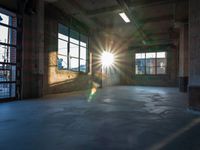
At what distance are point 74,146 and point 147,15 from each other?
939cm

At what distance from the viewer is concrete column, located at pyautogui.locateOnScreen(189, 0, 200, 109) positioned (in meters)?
4.16

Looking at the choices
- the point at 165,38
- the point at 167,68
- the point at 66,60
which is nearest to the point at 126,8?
the point at 66,60

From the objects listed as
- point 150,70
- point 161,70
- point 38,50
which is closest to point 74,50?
point 38,50

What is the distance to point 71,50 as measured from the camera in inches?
393

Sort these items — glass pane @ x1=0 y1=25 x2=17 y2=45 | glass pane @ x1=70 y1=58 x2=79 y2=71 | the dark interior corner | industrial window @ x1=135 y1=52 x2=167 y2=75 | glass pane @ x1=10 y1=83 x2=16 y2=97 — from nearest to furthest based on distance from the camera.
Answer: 1. the dark interior corner
2. glass pane @ x1=0 y1=25 x2=17 y2=45
3. glass pane @ x1=10 y1=83 x2=16 y2=97
4. glass pane @ x1=70 y1=58 x2=79 y2=71
5. industrial window @ x1=135 y1=52 x2=167 y2=75

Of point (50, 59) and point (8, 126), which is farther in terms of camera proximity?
point (50, 59)

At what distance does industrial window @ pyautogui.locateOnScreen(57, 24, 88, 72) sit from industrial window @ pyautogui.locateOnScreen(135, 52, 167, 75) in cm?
818

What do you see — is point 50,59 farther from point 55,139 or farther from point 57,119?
point 55,139

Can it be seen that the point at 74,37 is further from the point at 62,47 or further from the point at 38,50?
the point at 38,50

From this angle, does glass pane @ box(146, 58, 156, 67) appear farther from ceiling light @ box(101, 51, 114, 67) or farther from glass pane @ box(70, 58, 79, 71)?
glass pane @ box(70, 58, 79, 71)

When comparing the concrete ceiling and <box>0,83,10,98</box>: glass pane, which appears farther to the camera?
the concrete ceiling

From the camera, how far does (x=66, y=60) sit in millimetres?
9609

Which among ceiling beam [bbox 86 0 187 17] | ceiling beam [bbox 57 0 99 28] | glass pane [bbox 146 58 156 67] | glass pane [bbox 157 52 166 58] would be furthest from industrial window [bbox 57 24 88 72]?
glass pane [bbox 157 52 166 58]

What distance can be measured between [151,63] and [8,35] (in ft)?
46.8
